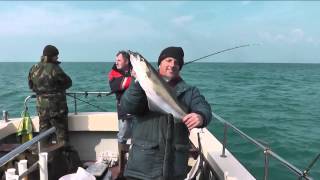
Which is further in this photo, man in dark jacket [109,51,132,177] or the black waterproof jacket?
man in dark jacket [109,51,132,177]

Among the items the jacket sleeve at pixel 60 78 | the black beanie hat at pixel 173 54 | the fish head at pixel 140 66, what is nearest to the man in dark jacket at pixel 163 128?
the black beanie hat at pixel 173 54

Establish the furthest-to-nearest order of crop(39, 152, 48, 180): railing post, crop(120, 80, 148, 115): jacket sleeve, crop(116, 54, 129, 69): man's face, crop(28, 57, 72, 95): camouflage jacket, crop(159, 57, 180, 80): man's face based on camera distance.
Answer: crop(28, 57, 72, 95): camouflage jacket < crop(116, 54, 129, 69): man's face < crop(39, 152, 48, 180): railing post < crop(159, 57, 180, 80): man's face < crop(120, 80, 148, 115): jacket sleeve

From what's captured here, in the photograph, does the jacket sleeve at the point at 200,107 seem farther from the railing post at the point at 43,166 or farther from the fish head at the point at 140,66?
the railing post at the point at 43,166

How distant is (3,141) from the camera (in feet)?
17.4

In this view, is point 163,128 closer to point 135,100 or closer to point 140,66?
point 135,100

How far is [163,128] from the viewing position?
94.8 inches

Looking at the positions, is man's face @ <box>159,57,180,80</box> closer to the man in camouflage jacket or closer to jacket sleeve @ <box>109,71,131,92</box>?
jacket sleeve @ <box>109,71,131,92</box>

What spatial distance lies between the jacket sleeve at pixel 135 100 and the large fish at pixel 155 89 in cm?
6

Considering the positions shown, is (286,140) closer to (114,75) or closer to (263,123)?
(263,123)

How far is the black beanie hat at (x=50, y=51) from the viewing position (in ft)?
17.1

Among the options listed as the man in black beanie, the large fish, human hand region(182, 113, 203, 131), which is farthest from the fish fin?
the man in black beanie

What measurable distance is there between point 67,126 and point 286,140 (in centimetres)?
795

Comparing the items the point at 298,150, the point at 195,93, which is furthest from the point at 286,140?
the point at 195,93

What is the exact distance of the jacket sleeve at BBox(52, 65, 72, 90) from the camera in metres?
5.22
